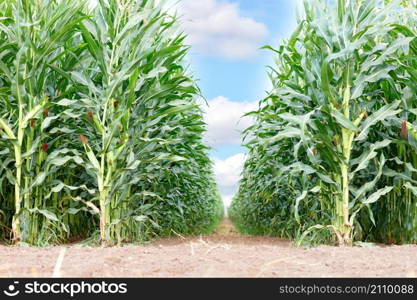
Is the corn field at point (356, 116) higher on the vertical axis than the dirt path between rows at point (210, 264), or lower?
higher

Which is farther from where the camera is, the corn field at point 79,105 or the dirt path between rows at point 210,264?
the corn field at point 79,105

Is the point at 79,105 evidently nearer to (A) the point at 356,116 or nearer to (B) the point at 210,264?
(B) the point at 210,264

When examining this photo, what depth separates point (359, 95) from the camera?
462cm

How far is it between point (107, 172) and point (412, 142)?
9.91ft

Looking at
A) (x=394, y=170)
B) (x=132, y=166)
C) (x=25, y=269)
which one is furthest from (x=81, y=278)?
(x=394, y=170)

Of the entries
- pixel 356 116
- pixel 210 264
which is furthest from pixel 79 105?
pixel 356 116

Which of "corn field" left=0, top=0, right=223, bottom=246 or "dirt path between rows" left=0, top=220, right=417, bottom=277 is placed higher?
"corn field" left=0, top=0, right=223, bottom=246

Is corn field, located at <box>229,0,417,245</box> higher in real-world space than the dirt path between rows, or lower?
higher

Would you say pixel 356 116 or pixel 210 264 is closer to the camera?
pixel 210 264

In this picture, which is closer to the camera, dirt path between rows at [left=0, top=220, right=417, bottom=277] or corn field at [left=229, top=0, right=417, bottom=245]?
dirt path between rows at [left=0, top=220, right=417, bottom=277]

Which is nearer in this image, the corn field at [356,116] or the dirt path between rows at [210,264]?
the dirt path between rows at [210,264]

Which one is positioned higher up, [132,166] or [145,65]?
[145,65]

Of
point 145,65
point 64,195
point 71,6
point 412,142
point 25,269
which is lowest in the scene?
point 25,269

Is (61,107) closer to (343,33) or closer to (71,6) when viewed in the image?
(71,6)
